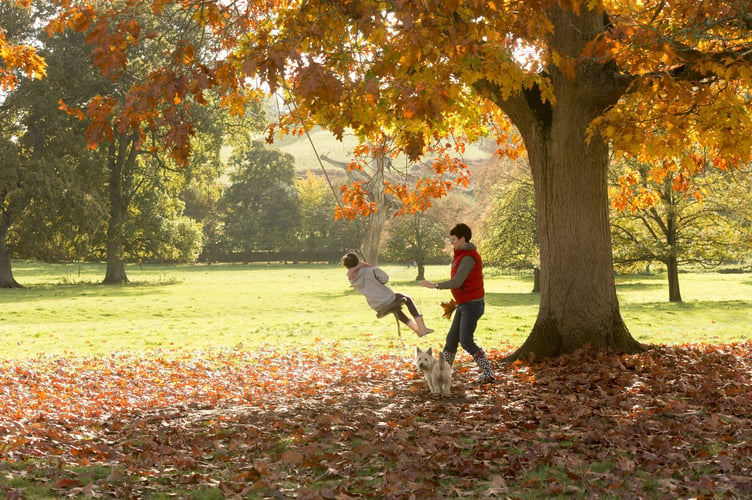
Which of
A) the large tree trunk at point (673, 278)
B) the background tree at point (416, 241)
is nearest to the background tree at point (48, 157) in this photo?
the background tree at point (416, 241)

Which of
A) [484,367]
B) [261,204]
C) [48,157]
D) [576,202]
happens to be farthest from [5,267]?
[261,204]

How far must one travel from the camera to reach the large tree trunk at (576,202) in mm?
9922

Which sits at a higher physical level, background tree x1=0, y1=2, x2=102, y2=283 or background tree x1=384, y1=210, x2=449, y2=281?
background tree x1=0, y1=2, x2=102, y2=283

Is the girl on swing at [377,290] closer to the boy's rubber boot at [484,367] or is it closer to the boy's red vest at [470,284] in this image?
the boy's rubber boot at [484,367]

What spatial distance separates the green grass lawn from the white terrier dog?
4.40 metres

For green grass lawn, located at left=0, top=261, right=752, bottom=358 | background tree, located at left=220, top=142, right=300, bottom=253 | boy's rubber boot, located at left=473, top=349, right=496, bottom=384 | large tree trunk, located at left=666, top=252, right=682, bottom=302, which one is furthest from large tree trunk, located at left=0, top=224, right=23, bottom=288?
background tree, located at left=220, top=142, right=300, bottom=253

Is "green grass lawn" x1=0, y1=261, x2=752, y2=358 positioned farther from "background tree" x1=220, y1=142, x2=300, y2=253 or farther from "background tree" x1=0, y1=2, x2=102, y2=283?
"background tree" x1=220, y1=142, x2=300, y2=253

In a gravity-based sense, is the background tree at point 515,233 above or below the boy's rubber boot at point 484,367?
above

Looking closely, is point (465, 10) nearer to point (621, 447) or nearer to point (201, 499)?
point (621, 447)

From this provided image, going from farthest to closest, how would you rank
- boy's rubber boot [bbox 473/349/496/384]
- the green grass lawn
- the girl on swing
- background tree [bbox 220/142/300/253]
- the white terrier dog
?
background tree [bbox 220/142/300/253] → the green grass lawn → the girl on swing → boy's rubber boot [bbox 473/349/496/384] → the white terrier dog

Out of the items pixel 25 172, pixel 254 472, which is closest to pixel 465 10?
pixel 254 472

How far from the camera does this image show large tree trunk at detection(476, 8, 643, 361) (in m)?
9.92

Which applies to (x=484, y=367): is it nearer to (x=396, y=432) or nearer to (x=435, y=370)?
(x=435, y=370)

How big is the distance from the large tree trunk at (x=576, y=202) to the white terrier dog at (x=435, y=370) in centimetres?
240
